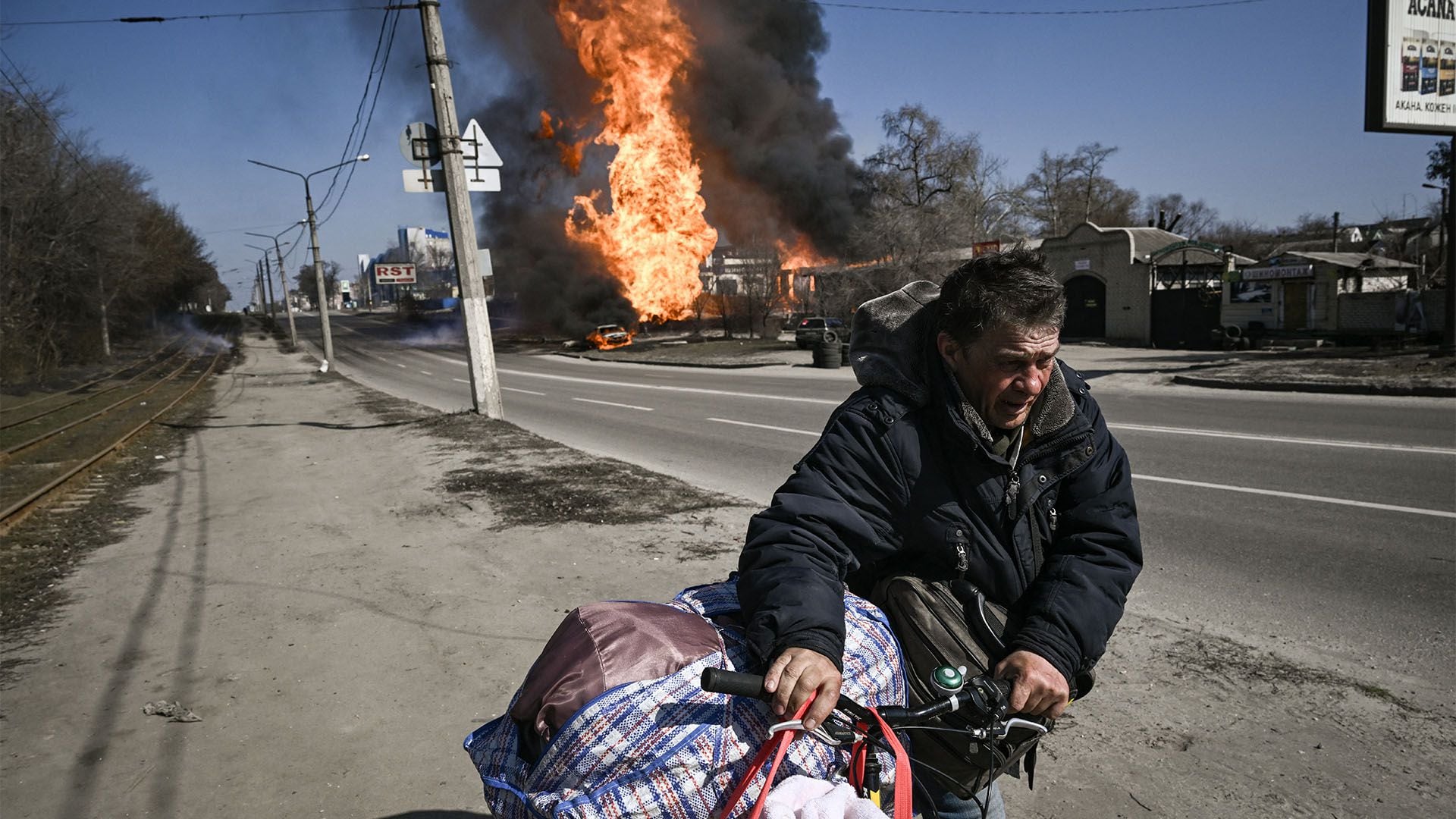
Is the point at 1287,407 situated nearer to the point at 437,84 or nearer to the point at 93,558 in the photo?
the point at 437,84

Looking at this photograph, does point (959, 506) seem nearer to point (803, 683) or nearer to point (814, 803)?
point (803, 683)

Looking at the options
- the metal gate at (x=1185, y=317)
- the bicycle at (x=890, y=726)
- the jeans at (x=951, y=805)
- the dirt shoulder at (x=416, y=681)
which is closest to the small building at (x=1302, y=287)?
the metal gate at (x=1185, y=317)

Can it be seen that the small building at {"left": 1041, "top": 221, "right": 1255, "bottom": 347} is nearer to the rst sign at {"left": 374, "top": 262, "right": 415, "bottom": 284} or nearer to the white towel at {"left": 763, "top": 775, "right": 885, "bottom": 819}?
the white towel at {"left": 763, "top": 775, "right": 885, "bottom": 819}

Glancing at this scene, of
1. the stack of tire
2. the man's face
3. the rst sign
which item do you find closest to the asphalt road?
the man's face

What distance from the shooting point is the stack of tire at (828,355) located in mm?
26484

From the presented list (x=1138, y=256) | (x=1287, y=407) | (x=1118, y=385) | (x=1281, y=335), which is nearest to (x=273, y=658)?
(x=1287, y=407)

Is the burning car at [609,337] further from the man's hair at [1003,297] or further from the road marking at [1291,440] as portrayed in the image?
the man's hair at [1003,297]

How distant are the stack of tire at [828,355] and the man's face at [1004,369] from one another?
80.5ft

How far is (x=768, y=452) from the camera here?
1073 cm

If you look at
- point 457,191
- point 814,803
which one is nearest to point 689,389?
point 457,191

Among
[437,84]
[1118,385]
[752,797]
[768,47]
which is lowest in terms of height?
[1118,385]

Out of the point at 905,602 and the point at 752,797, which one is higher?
the point at 905,602

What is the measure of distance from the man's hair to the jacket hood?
0.08 meters

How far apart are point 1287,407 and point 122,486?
15657 millimetres
